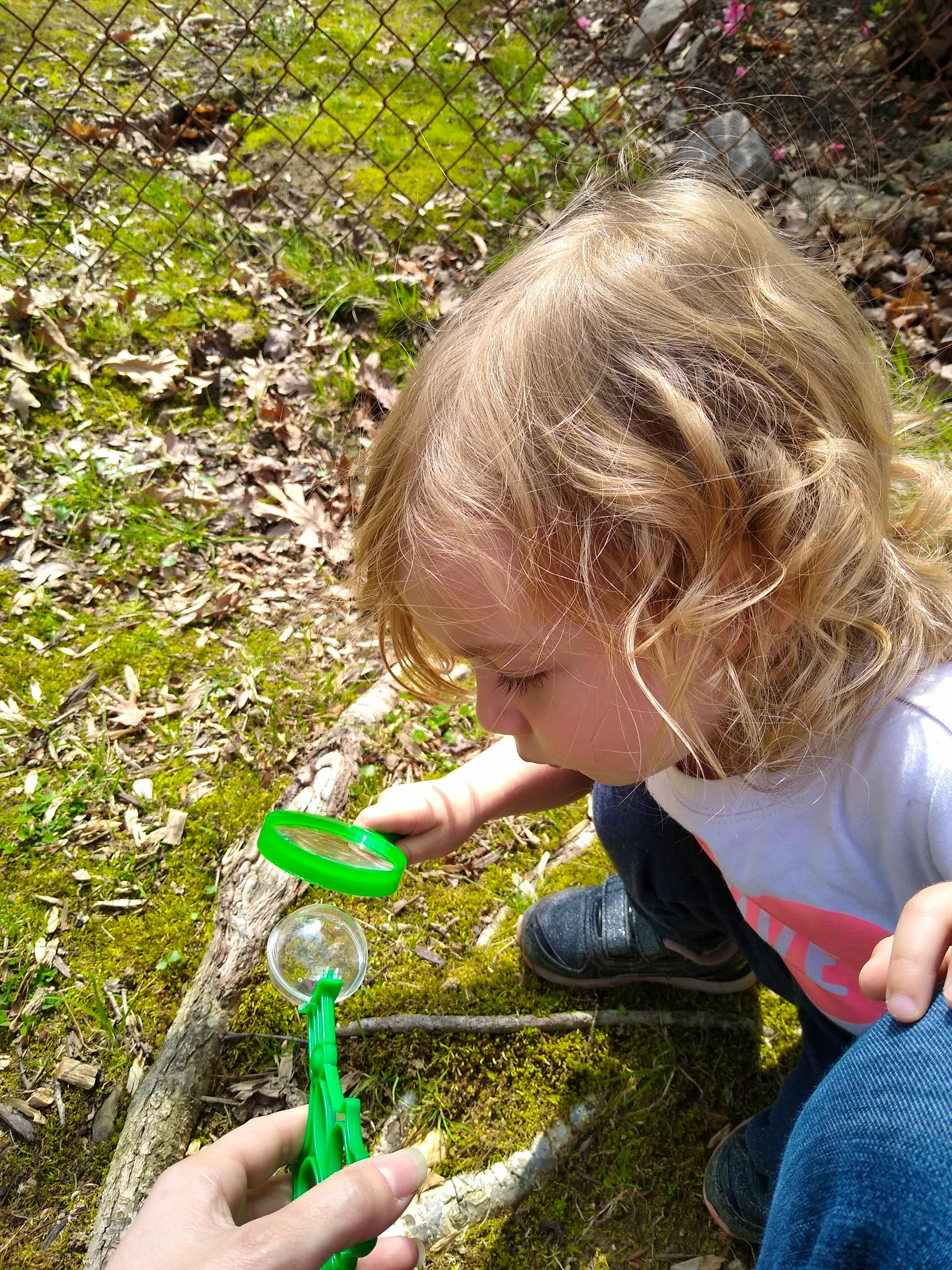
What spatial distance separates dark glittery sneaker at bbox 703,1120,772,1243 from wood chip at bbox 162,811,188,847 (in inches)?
67.5

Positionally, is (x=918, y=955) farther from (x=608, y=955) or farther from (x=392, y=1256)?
(x=608, y=955)

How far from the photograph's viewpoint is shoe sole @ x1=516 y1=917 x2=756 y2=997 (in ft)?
7.73

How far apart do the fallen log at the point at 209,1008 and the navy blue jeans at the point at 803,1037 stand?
2.98 ft

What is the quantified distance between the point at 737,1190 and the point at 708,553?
5.03 feet

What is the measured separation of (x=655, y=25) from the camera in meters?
5.59

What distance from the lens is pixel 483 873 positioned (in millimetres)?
2646

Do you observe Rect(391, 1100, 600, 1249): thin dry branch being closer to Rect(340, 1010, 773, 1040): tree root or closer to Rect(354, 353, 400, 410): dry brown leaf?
Rect(340, 1010, 773, 1040): tree root

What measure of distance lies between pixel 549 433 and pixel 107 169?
4.05 metres

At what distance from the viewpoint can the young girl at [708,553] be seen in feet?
4.29

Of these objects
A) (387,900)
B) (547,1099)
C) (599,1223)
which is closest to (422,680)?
(387,900)

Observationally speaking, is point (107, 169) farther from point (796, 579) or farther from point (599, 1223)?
point (599, 1223)

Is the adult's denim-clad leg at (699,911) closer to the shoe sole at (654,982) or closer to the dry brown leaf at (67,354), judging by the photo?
the shoe sole at (654,982)

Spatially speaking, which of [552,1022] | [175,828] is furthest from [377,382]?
[552,1022]

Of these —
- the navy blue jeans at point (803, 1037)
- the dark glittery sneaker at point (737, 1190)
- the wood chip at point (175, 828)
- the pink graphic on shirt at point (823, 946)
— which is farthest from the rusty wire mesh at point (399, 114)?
the dark glittery sneaker at point (737, 1190)
